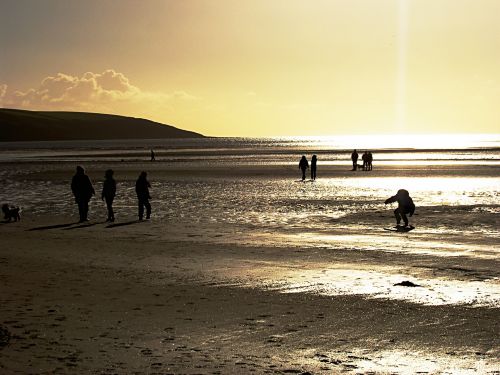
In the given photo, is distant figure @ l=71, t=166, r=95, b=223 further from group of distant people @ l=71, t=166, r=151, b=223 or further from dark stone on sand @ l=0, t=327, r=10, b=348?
dark stone on sand @ l=0, t=327, r=10, b=348

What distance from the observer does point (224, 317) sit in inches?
387

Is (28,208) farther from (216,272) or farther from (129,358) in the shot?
(129,358)

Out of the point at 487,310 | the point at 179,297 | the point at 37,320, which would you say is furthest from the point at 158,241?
the point at 487,310

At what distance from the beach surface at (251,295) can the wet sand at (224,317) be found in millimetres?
27

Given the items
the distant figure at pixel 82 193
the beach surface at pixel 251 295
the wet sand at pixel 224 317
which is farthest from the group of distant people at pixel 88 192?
the wet sand at pixel 224 317

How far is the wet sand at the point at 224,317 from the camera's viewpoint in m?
7.79

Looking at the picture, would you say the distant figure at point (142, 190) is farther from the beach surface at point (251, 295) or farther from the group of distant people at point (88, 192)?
→ the beach surface at point (251, 295)

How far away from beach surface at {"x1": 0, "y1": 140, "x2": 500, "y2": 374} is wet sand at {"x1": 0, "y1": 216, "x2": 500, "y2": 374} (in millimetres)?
27

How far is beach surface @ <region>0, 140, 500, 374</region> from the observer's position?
26.1ft

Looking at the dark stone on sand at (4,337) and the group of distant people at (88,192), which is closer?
the dark stone on sand at (4,337)

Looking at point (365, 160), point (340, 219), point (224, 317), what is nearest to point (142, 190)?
point (340, 219)

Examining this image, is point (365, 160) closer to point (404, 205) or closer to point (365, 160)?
point (365, 160)

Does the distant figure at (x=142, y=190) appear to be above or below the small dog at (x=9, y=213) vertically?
above

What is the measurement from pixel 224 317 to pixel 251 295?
4.93ft
